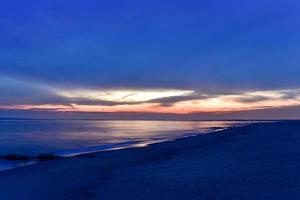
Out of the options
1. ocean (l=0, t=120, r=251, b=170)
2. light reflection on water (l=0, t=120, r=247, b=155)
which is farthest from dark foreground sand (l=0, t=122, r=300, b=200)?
light reflection on water (l=0, t=120, r=247, b=155)

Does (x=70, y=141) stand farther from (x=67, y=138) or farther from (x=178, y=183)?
(x=178, y=183)

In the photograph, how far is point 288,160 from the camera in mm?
16578

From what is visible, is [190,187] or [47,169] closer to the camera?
[190,187]

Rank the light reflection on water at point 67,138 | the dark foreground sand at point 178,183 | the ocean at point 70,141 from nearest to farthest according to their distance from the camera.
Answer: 1. the dark foreground sand at point 178,183
2. the ocean at point 70,141
3. the light reflection on water at point 67,138

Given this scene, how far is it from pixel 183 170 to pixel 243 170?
298 cm

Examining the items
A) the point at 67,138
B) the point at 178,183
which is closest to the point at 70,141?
the point at 67,138

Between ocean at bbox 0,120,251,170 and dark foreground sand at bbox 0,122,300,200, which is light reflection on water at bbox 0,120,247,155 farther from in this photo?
dark foreground sand at bbox 0,122,300,200

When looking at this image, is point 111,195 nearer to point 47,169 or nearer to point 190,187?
point 190,187

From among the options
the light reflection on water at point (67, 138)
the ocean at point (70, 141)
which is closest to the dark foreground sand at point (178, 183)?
the ocean at point (70, 141)

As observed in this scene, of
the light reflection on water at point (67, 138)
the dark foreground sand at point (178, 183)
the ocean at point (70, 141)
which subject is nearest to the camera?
the dark foreground sand at point (178, 183)

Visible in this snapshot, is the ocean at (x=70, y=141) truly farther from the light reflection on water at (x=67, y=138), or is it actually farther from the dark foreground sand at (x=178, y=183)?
the dark foreground sand at (x=178, y=183)

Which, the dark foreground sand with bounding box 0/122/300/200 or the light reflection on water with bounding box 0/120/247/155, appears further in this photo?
the light reflection on water with bounding box 0/120/247/155

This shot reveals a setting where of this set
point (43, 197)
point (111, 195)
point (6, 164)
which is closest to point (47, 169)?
point (6, 164)

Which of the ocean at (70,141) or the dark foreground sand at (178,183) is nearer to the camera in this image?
the dark foreground sand at (178,183)
